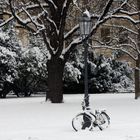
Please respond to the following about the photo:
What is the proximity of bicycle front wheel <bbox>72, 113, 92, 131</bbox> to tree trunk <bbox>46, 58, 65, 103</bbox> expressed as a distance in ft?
32.3

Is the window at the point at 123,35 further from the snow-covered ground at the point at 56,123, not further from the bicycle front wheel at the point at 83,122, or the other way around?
the bicycle front wheel at the point at 83,122

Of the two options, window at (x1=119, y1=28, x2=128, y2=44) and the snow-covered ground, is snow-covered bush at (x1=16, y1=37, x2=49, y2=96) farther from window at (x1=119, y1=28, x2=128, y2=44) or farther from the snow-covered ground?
the snow-covered ground

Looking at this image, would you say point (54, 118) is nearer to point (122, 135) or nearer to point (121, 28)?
point (122, 135)

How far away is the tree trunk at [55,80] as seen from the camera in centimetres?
2548

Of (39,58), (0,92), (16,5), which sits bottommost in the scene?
(0,92)

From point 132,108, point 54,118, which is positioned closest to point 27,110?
point 54,118

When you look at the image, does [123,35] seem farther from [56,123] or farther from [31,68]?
[56,123]

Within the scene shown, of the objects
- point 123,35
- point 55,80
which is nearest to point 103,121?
point 55,80

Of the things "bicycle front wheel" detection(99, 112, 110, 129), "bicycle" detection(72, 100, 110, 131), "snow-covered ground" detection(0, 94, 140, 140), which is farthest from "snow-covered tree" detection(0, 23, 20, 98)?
"bicycle" detection(72, 100, 110, 131)

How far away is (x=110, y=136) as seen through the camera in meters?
14.0

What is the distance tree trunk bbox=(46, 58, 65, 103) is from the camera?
83.6 feet

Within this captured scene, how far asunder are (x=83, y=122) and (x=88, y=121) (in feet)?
0.56

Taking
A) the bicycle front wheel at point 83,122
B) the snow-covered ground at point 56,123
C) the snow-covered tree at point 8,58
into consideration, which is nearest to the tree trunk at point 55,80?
the snow-covered ground at point 56,123

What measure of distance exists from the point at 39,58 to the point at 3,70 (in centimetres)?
301
